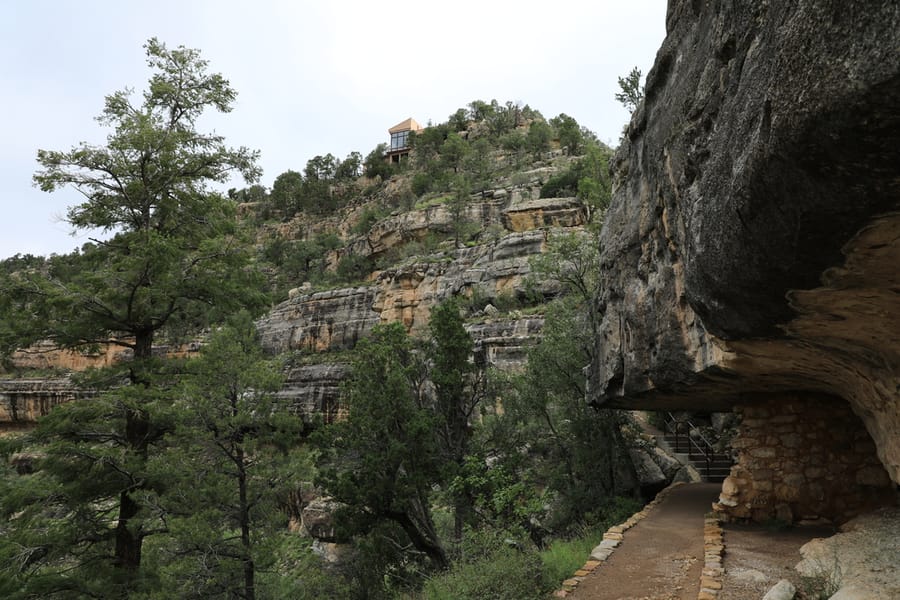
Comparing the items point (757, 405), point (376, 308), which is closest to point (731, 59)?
point (757, 405)

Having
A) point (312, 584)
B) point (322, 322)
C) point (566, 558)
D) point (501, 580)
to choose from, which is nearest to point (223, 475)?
point (312, 584)

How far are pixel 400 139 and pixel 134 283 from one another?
63.2 meters

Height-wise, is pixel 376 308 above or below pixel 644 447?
above

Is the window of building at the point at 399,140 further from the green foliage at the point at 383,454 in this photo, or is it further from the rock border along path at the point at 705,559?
the rock border along path at the point at 705,559

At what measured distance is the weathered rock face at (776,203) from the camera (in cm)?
230

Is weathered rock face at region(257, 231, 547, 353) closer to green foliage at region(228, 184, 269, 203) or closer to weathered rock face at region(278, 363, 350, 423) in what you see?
weathered rock face at region(278, 363, 350, 423)

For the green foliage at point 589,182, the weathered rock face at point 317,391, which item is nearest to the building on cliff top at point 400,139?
the green foliage at point 589,182

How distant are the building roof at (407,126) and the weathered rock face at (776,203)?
218ft

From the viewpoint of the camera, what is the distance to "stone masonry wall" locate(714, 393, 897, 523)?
7734mm

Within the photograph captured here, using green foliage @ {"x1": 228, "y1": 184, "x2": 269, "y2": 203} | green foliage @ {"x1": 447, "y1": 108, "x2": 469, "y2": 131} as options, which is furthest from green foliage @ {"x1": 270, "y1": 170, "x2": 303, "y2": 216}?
green foliage @ {"x1": 447, "y1": 108, "x2": 469, "y2": 131}

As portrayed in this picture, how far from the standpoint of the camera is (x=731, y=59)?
149 inches

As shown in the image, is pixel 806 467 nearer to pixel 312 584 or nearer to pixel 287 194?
pixel 312 584

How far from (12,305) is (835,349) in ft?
40.9

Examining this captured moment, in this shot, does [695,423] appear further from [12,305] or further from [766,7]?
[12,305]
